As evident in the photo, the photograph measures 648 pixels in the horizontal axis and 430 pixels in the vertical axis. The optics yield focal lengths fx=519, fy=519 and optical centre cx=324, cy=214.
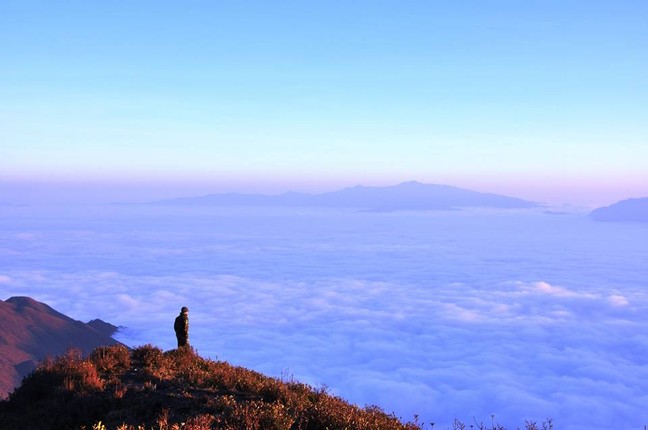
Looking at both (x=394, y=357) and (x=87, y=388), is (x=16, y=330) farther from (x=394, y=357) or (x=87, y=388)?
(x=87, y=388)

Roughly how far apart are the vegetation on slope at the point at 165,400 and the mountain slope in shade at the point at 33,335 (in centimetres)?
8796

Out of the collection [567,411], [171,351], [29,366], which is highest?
[171,351]

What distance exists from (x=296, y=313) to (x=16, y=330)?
354ft

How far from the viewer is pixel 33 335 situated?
343 feet

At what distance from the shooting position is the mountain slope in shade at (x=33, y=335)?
9231 centimetres

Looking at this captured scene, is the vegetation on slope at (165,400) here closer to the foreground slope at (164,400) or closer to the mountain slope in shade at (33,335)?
the foreground slope at (164,400)

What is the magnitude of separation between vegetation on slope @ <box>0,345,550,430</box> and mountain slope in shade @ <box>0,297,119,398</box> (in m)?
88.0

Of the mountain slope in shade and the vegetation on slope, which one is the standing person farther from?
the mountain slope in shade

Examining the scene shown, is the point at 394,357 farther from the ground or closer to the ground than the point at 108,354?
closer to the ground

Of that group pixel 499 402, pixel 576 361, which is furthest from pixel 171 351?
pixel 576 361

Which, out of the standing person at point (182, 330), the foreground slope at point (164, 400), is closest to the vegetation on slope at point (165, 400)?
the foreground slope at point (164, 400)

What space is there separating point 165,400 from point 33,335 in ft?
368

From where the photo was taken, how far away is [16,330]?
104188 millimetres

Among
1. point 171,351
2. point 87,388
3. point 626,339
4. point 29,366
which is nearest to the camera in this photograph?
point 87,388
